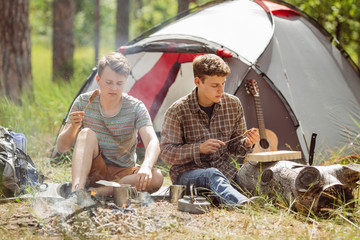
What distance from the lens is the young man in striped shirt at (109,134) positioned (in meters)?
3.15

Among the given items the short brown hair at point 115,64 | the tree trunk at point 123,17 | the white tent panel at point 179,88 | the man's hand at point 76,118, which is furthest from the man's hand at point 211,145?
the tree trunk at point 123,17

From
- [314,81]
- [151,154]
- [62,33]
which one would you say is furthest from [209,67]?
[62,33]

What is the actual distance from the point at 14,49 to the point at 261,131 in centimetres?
386

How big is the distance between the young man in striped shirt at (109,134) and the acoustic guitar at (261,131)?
1050 mm

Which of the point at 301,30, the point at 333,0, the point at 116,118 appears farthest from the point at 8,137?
the point at 333,0

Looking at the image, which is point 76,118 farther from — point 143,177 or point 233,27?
point 233,27

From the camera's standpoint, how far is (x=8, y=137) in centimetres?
353

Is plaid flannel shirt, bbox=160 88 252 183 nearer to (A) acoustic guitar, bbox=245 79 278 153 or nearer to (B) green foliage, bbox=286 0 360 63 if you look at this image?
(A) acoustic guitar, bbox=245 79 278 153

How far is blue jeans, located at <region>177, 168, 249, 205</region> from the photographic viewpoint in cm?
300

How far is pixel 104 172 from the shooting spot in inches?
134

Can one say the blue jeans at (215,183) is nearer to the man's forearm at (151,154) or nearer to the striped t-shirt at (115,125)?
the man's forearm at (151,154)

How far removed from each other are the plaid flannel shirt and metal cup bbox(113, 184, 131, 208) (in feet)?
1.50

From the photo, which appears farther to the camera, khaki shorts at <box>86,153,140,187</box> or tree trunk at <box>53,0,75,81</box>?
tree trunk at <box>53,0,75,81</box>

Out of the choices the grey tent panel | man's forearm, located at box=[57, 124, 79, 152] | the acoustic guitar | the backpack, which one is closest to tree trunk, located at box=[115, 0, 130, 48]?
the grey tent panel
